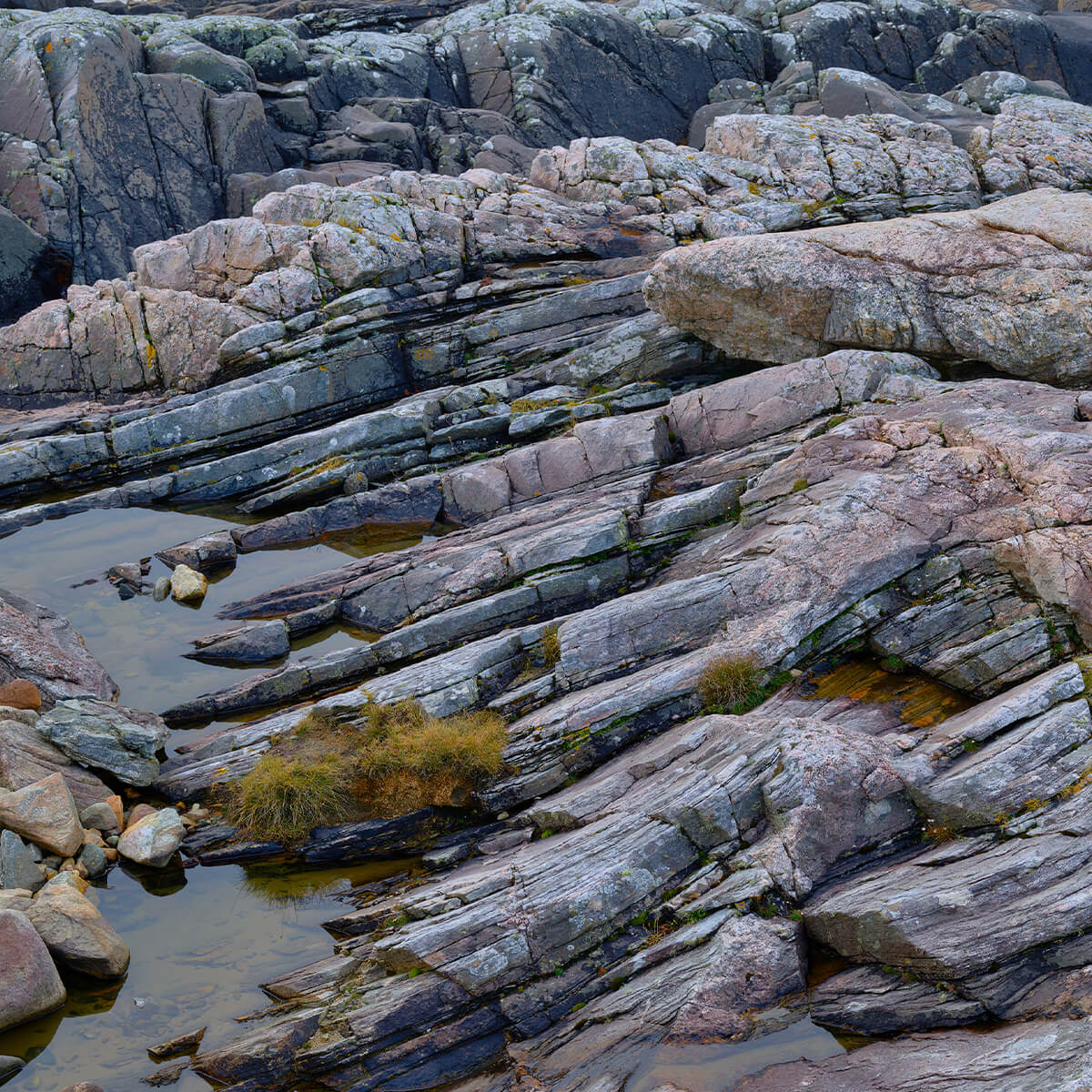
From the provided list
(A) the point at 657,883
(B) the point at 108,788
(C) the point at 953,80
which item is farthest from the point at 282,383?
(C) the point at 953,80

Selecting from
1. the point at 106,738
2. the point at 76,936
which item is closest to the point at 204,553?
the point at 106,738

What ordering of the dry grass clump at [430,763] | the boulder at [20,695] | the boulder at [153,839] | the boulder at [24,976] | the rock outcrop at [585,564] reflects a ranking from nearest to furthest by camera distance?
the rock outcrop at [585,564], the boulder at [24,976], the boulder at [153,839], the dry grass clump at [430,763], the boulder at [20,695]

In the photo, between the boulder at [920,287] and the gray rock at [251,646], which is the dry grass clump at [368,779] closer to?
the gray rock at [251,646]

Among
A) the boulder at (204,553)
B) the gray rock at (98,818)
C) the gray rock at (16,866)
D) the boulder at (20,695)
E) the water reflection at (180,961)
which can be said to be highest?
the boulder at (204,553)

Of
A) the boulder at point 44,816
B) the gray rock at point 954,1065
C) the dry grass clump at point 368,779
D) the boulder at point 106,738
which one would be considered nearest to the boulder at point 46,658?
the boulder at point 106,738

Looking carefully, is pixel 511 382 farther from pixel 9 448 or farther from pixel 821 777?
pixel 821 777

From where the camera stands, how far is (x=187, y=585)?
20.0 m

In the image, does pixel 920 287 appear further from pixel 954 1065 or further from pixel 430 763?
pixel 954 1065

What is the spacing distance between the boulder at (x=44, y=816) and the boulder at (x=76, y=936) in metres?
1.18

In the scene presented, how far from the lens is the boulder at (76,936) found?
38.6ft

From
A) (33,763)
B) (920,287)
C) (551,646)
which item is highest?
(920,287)

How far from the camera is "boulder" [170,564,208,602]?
1994cm

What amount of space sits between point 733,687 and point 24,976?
10.4 metres

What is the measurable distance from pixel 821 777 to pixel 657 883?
2.50 meters
